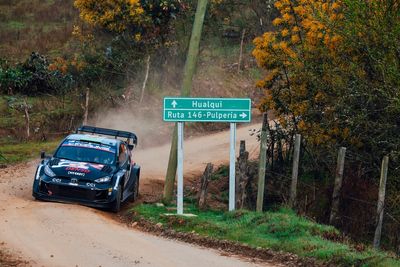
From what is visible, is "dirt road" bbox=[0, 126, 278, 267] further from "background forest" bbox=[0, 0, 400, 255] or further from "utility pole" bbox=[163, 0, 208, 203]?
"background forest" bbox=[0, 0, 400, 255]

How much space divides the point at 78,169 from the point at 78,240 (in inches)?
212

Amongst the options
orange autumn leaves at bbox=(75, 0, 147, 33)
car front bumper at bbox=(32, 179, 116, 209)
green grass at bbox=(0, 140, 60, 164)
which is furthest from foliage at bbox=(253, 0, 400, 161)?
orange autumn leaves at bbox=(75, 0, 147, 33)

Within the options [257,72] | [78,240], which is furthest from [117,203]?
[257,72]

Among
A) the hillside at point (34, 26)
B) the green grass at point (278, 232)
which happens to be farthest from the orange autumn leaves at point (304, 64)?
the hillside at point (34, 26)

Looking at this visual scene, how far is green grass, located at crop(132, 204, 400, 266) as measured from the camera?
→ 43.5 feet

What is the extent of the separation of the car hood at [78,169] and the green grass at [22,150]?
30.7 ft

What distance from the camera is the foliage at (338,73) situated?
1952cm

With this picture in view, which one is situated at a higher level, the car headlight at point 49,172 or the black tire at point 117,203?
the car headlight at point 49,172

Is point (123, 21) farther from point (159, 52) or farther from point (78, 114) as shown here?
point (78, 114)

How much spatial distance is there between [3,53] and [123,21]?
318 inches

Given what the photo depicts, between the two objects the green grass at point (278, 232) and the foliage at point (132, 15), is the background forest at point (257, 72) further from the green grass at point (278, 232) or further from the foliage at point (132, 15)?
the green grass at point (278, 232)

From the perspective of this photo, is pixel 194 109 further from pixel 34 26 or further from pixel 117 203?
pixel 34 26

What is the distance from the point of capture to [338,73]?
2161 cm

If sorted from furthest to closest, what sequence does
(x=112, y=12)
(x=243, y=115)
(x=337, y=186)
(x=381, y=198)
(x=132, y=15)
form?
(x=132, y=15), (x=112, y=12), (x=243, y=115), (x=337, y=186), (x=381, y=198)
